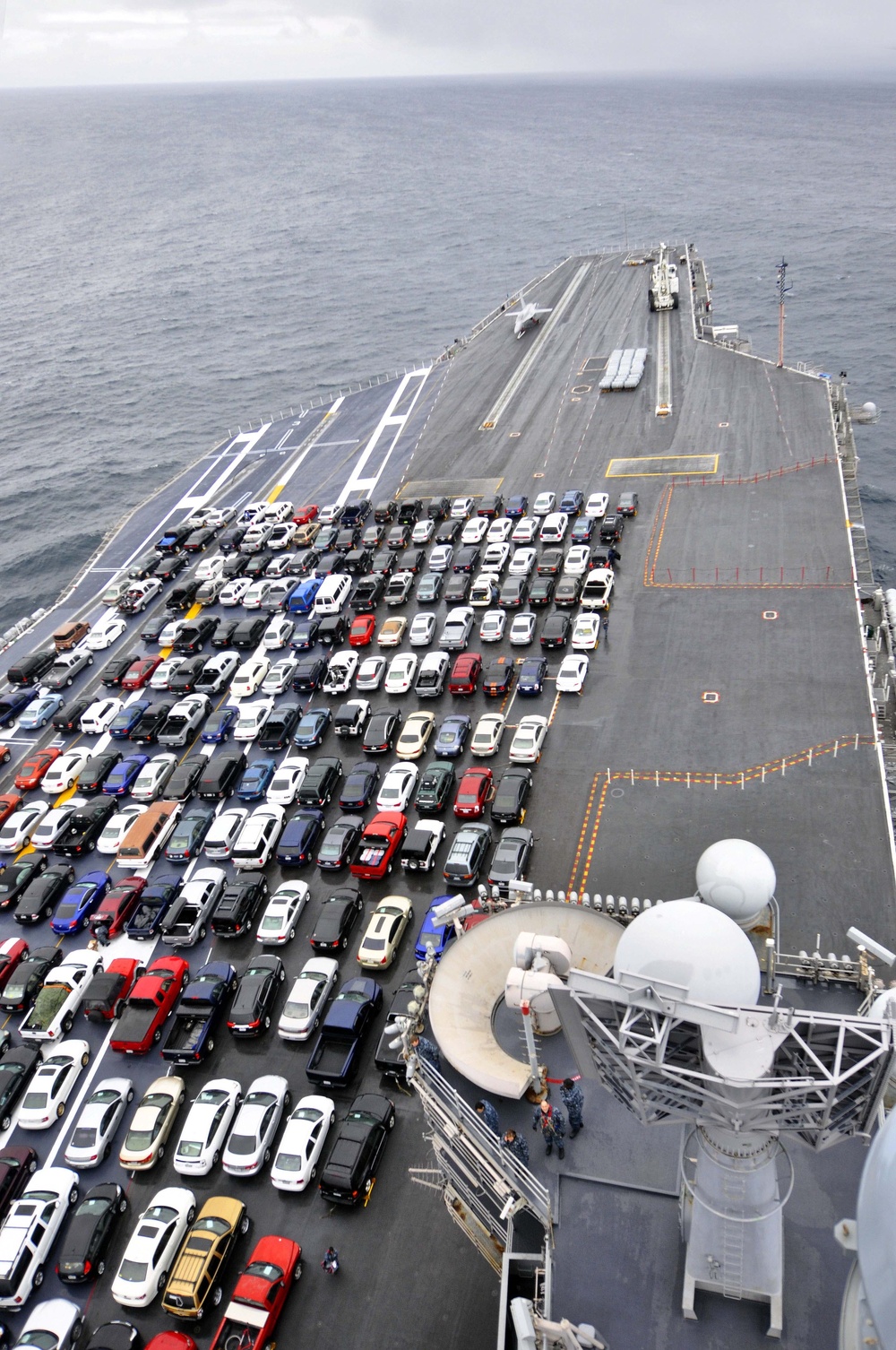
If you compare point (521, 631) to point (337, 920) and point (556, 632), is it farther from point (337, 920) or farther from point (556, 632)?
point (337, 920)

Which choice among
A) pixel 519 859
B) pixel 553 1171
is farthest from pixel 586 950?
pixel 519 859

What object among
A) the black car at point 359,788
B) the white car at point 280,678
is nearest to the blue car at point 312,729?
the black car at point 359,788

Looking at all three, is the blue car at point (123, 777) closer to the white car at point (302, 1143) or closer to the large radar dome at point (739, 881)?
the white car at point (302, 1143)

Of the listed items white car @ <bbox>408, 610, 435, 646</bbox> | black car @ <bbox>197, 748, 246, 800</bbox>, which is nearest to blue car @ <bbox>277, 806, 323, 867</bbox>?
black car @ <bbox>197, 748, 246, 800</bbox>

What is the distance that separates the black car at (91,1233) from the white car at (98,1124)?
1497 mm

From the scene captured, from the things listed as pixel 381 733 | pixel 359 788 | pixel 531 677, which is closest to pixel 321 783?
pixel 359 788

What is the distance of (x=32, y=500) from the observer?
94812 mm

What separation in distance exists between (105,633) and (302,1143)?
39.2m

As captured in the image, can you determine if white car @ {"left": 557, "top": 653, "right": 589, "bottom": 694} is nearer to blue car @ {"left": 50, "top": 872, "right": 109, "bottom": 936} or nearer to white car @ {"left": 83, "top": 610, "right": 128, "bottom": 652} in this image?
blue car @ {"left": 50, "top": 872, "right": 109, "bottom": 936}

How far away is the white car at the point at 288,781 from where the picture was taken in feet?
143

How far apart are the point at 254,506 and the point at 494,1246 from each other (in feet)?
189

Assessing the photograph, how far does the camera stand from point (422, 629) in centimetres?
5309

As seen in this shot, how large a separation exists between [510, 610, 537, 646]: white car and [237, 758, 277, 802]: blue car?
15044mm

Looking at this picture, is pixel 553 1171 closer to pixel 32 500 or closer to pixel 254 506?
pixel 254 506
